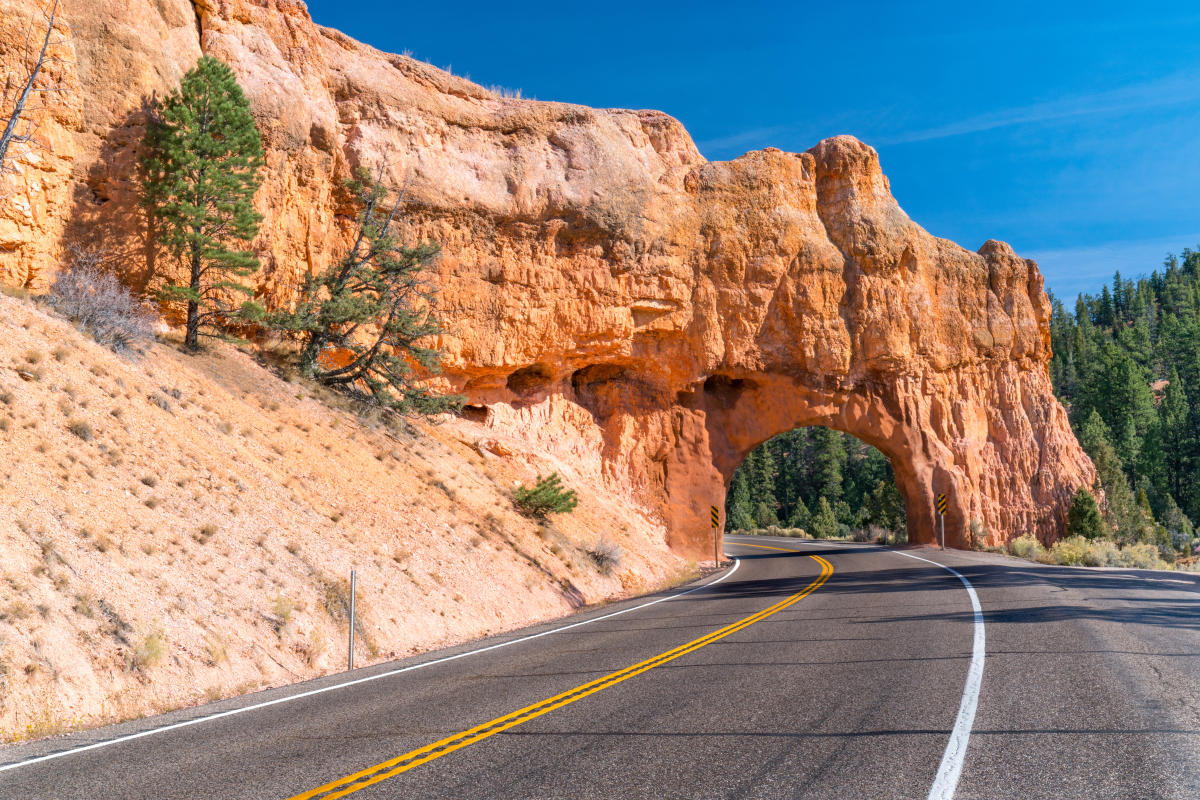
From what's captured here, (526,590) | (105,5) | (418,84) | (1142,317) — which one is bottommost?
(526,590)

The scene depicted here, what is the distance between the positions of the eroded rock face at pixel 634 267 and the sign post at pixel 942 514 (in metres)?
0.51

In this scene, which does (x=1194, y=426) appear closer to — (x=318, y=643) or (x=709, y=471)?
(x=709, y=471)

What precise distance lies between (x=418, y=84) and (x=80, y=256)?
45.9 ft

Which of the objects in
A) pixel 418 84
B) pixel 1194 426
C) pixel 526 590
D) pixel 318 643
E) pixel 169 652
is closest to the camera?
pixel 169 652

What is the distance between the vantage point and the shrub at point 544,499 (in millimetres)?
23016

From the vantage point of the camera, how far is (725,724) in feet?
20.6

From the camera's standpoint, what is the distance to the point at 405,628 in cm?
1350

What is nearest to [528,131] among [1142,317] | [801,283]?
[801,283]

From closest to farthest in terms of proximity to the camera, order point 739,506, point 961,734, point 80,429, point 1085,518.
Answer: point 961,734, point 80,429, point 1085,518, point 739,506

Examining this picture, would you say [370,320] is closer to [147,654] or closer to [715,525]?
[147,654]

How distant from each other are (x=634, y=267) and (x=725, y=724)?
1023 inches

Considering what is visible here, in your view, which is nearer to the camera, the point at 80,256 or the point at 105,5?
the point at 80,256

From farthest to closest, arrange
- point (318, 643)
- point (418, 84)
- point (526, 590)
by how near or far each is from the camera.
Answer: point (418, 84)
point (526, 590)
point (318, 643)

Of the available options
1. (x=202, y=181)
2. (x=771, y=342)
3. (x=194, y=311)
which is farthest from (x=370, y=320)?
(x=771, y=342)
